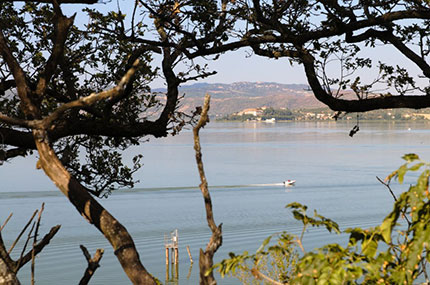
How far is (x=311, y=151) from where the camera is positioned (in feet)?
356

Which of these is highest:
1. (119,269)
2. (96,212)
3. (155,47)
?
(155,47)

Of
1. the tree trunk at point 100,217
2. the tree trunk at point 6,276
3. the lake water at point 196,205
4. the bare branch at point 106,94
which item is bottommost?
the lake water at point 196,205

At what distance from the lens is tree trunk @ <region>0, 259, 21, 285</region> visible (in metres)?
3.65

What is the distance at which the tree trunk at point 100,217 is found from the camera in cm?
375

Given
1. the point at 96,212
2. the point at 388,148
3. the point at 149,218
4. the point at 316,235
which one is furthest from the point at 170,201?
the point at 388,148

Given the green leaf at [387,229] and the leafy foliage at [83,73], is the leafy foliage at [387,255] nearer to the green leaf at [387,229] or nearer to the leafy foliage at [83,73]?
the green leaf at [387,229]

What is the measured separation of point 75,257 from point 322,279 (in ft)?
117

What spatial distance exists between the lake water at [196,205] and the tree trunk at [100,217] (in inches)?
1033

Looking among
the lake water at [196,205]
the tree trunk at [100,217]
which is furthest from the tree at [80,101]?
the lake water at [196,205]

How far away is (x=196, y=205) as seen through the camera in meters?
54.3

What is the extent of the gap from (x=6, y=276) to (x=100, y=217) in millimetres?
648

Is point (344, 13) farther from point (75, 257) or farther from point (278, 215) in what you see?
point (278, 215)

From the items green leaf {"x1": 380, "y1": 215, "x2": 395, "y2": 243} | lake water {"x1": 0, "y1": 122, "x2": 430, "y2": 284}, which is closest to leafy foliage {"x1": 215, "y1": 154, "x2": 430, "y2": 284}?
green leaf {"x1": 380, "y1": 215, "x2": 395, "y2": 243}

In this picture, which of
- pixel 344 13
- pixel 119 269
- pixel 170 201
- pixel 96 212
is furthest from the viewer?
pixel 170 201
